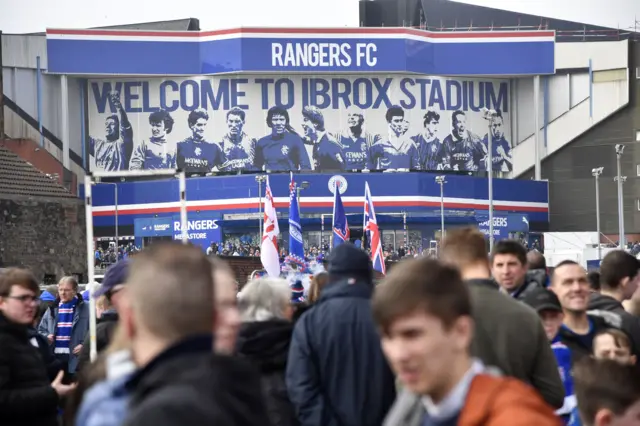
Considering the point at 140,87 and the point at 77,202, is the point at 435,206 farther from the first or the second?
the point at 77,202

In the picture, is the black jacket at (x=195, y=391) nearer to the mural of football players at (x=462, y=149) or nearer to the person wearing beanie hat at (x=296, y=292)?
the person wearing beanie hat at (x=296, y=292)

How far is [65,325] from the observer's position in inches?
504

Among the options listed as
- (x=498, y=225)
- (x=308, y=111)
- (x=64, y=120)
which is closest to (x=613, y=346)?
(x=498, y=225)

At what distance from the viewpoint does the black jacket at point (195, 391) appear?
290cm

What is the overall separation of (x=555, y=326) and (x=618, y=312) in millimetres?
731

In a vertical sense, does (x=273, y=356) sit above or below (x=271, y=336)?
below

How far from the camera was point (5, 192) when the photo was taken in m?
45.9

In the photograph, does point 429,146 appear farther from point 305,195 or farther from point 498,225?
point 305,195

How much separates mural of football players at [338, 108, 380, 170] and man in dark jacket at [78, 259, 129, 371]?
64091 mm

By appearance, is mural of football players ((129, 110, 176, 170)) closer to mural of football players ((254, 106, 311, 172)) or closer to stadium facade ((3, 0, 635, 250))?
stadium facade ((3, 0, 635, 250))

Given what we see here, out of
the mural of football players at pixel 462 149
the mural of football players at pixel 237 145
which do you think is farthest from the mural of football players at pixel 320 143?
the mural of football players at pixel 462 149

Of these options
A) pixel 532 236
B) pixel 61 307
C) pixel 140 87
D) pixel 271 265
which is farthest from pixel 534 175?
pixel 61 307

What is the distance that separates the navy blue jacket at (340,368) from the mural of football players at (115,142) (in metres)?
66.1

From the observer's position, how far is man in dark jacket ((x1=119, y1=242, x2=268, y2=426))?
3049 mm
